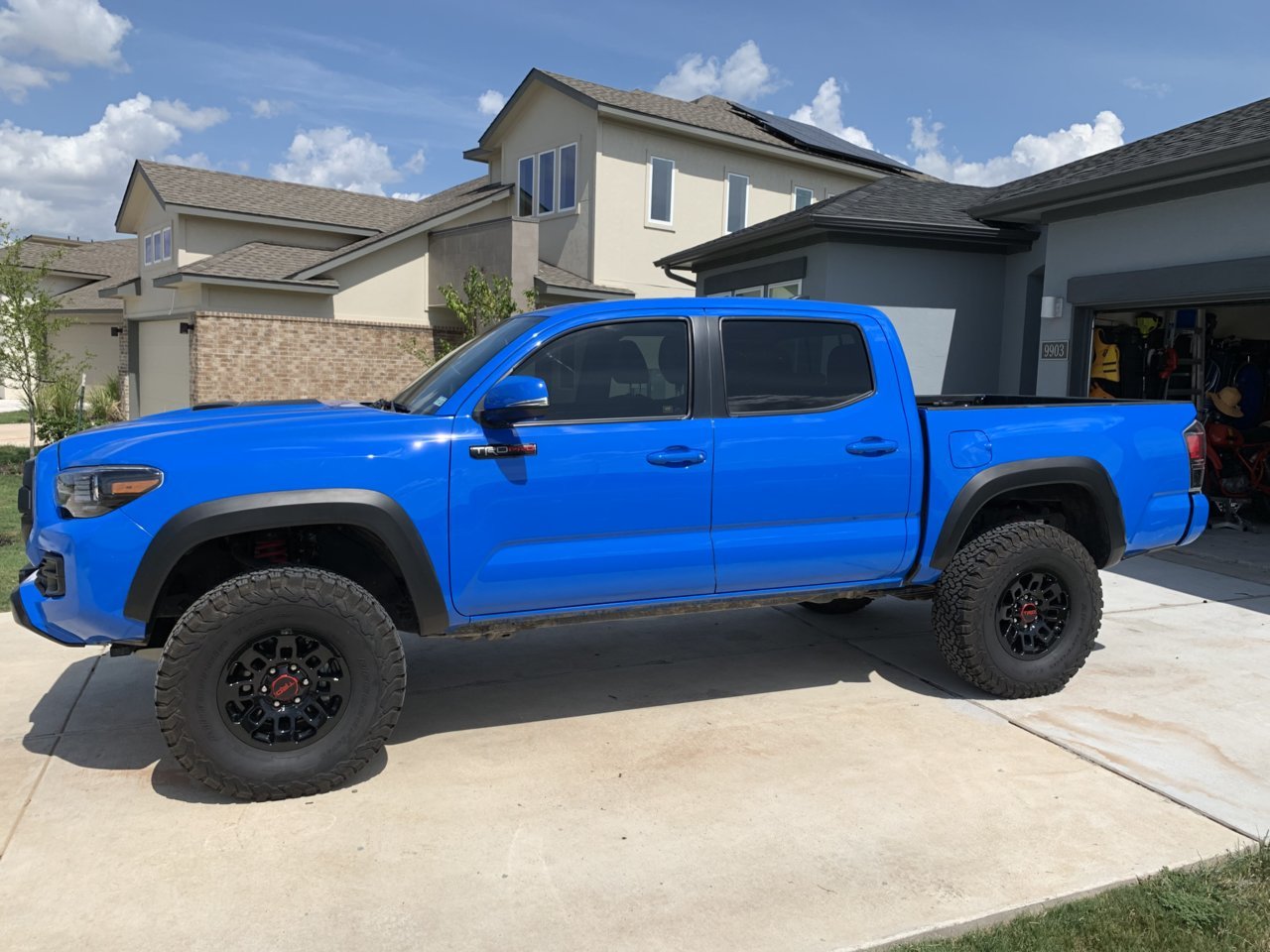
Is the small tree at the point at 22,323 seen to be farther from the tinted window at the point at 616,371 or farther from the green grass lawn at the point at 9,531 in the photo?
the tinted window at the point at 616,371

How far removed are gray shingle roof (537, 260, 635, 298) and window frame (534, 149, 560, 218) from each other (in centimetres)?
146

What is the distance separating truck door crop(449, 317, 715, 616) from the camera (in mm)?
4301

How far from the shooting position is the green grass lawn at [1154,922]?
10.3ft

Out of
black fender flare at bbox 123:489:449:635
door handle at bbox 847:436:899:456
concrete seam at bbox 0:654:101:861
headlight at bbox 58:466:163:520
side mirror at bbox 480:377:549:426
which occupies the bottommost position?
concrete seam at bbox 0:654:101:861

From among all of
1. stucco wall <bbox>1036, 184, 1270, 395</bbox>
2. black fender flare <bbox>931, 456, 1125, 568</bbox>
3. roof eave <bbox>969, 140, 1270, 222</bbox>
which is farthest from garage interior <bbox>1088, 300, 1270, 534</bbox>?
black fender flare <bbox>931, 456, 1125, 568</bbox>

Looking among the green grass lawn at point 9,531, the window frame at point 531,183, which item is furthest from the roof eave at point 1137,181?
the window frame at point 531,183

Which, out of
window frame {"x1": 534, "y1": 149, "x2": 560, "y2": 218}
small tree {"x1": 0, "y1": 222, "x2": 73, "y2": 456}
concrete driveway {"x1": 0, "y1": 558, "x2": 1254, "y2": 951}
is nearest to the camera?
concrete driveway {"x1": 0, "y1": 558, "x2": 1254, "y2": 951}

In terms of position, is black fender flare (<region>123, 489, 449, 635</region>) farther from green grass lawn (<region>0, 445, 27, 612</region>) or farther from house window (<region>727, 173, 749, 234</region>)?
house window (<region>727, 173, 749, 234</region>)

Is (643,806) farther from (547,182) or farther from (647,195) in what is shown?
(547,182)

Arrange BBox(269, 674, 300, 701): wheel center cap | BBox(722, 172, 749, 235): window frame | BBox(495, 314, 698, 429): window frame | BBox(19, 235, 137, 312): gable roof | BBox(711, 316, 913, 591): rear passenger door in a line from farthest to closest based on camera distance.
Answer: BBox(19, 235, 137, 312): gable roof, BBox(722, 172, 749, 235): window frame, BBox(711, 316, 913, 591): rear passenger door, BBox(495, 314, 698, 429): window frame, BBox(269, 674, 300, 701): wheel center cap

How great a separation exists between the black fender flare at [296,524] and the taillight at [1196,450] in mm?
4181

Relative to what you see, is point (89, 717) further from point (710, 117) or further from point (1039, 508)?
point (710, 117)

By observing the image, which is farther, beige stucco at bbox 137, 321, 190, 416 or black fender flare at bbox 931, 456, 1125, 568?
beige stucco at bbox 137, 321, 190, 416

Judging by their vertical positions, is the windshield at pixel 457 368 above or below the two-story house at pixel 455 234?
below
